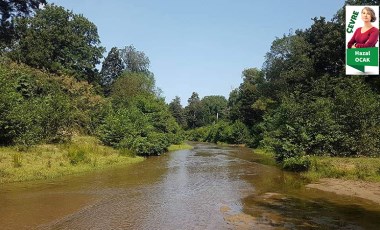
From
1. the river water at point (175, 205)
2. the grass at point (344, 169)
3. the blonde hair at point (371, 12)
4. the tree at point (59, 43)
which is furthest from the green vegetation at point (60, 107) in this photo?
the blonde hair at point (371, 12)

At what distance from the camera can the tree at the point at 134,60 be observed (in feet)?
287

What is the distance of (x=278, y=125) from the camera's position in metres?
33.9

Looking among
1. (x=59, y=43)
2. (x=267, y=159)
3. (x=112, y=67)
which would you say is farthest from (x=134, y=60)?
(x=267, y=159)

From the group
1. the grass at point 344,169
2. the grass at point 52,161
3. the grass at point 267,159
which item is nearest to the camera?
the grass at point 52,161

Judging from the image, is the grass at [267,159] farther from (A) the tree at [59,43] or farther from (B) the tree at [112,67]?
(B) the tree at [112,67]

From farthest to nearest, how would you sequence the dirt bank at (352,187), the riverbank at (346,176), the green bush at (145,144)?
1. the green bush at (145,144)
2. the riverbank at (346,176)
3. the dirt bank at (352,187)

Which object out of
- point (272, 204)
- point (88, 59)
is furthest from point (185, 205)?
point (88, 59)

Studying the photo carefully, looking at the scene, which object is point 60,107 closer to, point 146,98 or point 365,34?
point 146,98

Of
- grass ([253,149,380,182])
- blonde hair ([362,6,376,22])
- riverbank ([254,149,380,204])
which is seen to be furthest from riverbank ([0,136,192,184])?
blonde hair ([362,6,376,22])

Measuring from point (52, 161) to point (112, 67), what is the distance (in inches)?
2583

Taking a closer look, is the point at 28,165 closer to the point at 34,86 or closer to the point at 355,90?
the point at 34,86

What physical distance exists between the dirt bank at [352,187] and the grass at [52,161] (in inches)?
613

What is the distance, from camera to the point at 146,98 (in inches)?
1969

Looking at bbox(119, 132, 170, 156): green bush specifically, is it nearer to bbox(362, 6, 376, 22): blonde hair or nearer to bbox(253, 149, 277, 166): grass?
bbox(253, 149, 277, 166): grass
